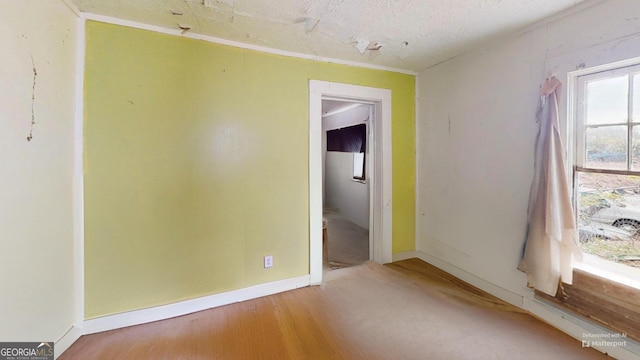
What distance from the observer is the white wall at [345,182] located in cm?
→ 475

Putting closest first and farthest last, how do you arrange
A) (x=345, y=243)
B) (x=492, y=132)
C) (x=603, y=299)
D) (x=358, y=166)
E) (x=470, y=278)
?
(x=603, y=299)
(x=492, y=132)
(x=470, y=278)
(x=345, y=243)
(x=358, y=166)

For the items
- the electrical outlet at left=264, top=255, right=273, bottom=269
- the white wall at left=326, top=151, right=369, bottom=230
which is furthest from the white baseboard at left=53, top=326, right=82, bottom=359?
the white wall at left=326, top=151, right=369, bottom=230

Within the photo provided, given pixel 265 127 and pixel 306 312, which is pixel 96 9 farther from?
pixel 306 312

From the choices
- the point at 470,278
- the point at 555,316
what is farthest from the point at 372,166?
the point at 555,316

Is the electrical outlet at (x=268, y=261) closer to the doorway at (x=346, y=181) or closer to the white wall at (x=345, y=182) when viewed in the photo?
the doorway at (x=346, y=181)

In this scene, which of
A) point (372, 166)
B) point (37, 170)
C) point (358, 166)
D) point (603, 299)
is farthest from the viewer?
point (358, 166)

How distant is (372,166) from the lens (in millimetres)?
3014

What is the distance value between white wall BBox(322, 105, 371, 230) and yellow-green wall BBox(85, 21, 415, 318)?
2.24m

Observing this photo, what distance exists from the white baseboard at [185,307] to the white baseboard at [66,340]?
47 millimetres

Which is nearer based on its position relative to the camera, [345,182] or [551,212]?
[551,212]

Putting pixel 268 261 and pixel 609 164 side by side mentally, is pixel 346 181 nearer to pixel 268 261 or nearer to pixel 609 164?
pixel 268 261

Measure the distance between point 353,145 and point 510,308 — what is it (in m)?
3.46

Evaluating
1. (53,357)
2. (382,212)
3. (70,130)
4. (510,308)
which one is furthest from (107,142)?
(510,308)

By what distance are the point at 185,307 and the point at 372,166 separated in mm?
2286
